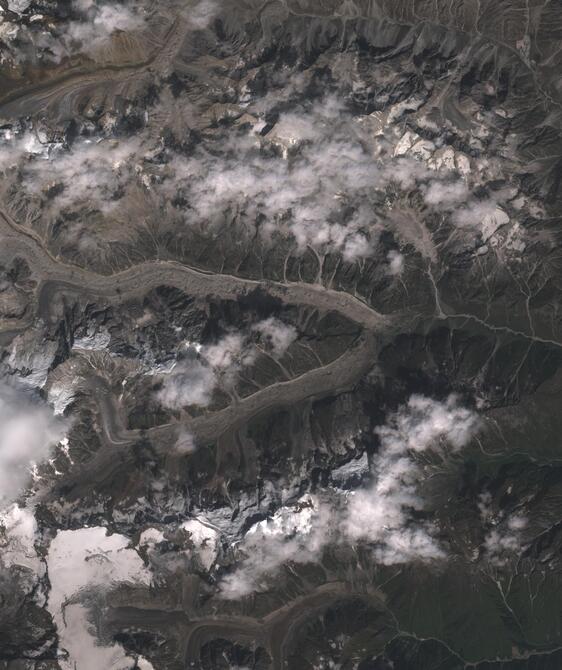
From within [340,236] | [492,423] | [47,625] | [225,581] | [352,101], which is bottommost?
[47,625]

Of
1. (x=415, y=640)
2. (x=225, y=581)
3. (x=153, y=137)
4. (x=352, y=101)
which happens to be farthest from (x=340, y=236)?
(x=415, y=640)

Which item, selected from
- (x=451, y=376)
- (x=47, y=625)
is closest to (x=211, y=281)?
(x=451, y=376)

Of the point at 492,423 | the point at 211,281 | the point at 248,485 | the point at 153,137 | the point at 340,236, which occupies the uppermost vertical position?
the point at 153,137

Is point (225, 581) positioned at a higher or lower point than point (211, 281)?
lower

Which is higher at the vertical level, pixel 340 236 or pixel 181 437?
pixel 340 236

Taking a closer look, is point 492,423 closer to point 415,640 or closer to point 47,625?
point 415,640

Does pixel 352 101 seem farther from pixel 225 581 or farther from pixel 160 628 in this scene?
pixel 160 628
